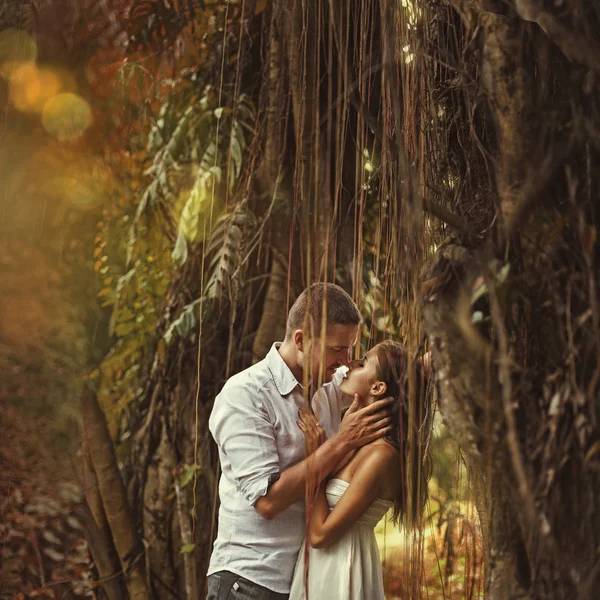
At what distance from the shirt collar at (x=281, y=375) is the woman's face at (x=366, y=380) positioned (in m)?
0.13

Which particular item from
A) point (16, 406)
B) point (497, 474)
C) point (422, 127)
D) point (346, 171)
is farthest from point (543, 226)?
point (16, 406)

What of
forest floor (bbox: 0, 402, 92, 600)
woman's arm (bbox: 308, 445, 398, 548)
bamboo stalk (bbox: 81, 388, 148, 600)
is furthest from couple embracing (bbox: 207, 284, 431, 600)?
forest floor (bbox: 0, 402, 92, 600)

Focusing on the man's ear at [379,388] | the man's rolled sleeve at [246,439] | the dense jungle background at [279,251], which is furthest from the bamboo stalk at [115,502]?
the man's ear at [379,388]

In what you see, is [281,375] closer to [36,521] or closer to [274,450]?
[274,450]

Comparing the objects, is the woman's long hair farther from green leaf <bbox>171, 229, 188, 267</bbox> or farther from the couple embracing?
green leaf <bbox>171, 229, 188, 267</bbox>

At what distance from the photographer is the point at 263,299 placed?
3.34 metres

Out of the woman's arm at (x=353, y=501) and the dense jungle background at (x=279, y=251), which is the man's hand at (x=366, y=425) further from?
the dense jungle background at (x=279, y=251)

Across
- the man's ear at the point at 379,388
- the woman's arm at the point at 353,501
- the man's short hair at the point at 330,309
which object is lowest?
the woman's arm at the point at 353,501

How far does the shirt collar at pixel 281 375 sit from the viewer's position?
2.02 metres

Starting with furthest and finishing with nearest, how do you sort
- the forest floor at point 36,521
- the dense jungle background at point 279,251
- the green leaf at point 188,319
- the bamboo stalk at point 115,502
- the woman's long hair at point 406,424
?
the forest floor at point 36,521, the bamboo stalk at point 115,502, the green leaf at point 188,319, the woman's long hair at point 406,424, the dense jungle background at point 279,251

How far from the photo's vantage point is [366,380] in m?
1.96

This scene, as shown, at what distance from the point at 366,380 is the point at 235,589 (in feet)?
1.86

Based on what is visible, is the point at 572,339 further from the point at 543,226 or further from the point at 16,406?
the point at 16,406

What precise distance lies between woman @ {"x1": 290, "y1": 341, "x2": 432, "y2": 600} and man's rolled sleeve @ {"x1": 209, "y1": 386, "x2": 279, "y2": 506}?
0.32 feet
